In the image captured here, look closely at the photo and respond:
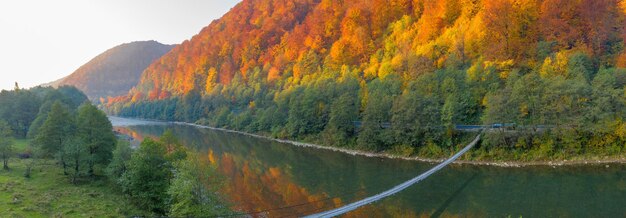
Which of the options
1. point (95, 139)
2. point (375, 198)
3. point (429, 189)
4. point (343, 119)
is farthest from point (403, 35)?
point (95, 139)

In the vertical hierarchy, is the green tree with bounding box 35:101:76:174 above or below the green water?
above

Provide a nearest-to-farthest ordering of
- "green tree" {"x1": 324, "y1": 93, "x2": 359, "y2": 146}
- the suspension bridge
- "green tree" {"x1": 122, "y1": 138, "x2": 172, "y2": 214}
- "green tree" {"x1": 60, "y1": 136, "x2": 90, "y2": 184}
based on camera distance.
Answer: the suspension bridge → "green tree" {"x1": 122, "y1": 138, "x2": 172, "y2": 214} → "green tree" {"x1": 60, "y1": 136, "x2": 90, "y2": 184} → "green tree" {"x1": 324, "y1": 93, "x2": 359, "y2": 146}

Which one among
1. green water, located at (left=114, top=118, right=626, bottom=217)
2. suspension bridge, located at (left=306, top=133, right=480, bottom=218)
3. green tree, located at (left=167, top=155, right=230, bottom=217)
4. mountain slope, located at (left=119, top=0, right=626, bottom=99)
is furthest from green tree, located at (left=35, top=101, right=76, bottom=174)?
mountain slope, located at (left=119, top=0, right=626, bottom=99)

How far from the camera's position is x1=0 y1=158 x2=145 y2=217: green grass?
79.2ft

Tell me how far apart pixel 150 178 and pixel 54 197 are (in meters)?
8.74

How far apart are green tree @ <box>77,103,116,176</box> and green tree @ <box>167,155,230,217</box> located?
1934cm

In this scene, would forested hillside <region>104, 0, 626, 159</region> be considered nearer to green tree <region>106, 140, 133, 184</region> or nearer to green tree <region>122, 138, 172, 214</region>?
green tree <region>122, 138, 172, 214</region>

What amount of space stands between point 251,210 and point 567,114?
117ft

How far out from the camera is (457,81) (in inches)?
1871

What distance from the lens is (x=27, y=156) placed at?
44.2 m

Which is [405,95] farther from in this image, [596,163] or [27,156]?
[27,156]

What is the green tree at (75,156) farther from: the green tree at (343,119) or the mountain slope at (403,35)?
the mountain slope at (403,35)

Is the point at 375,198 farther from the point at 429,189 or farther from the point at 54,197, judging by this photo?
the point at 54,197

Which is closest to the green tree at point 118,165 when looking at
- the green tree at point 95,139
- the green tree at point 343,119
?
the green tree at point 95,139
